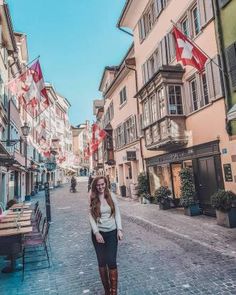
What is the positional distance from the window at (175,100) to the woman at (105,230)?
29.9 ft

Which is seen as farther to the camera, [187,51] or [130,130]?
[130,130]

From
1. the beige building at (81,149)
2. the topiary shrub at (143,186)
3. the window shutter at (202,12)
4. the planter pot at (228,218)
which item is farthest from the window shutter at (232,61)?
the beige building at (81,149)

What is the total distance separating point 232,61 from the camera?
9.17m

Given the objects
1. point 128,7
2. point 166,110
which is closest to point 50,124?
point 128,7

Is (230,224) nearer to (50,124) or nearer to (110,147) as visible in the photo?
(110,147)

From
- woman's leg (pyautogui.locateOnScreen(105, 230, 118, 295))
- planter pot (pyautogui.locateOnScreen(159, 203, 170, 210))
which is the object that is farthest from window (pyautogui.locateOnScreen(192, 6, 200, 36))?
woman's leg (pyautogui.locateOnScreen(105, 230, 118, 295))

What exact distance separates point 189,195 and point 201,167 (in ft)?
4.38

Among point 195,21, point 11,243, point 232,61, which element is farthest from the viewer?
point 195,21

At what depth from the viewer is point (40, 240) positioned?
5879 mm

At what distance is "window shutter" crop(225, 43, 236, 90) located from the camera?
358 inches

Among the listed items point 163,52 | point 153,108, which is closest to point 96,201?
point 153,108

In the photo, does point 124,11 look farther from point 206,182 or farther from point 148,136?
point 206,182

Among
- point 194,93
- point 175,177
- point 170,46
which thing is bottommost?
point 175,177

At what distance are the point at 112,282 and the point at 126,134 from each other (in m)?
17.8
